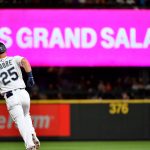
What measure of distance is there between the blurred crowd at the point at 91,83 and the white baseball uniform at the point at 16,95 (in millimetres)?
5203

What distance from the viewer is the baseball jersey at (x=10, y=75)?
32.5 ft

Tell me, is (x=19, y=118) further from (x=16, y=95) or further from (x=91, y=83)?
(x=91, y=83)

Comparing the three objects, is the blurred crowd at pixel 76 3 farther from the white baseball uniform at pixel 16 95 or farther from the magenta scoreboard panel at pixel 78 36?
the white baseball uniform at pixel 16 95

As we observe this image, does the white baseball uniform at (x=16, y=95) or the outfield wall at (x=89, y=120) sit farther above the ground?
the white baseball uniform at (x=16, y=95)

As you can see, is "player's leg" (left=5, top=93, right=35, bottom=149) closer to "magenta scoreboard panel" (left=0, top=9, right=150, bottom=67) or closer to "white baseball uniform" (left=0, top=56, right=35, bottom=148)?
"white baseball uniform" (left=0, top=56, right=35, bottom=148)

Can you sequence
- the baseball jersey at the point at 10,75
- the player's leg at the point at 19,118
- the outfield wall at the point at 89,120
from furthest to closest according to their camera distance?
the outfield wall at the point at 89,120
the baseball jersey at the point at 10,75
the player's leg at the point at 19,118

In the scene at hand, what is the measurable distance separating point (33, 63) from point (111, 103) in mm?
2268

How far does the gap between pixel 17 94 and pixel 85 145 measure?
4091mm

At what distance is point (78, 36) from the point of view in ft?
49.4

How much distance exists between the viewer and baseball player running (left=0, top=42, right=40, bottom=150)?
970cm

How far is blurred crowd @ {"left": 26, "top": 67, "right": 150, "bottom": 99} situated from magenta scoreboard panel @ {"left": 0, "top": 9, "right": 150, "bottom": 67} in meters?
0.76

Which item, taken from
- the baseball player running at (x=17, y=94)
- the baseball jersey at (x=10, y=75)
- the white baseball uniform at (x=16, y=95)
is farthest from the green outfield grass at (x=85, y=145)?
the baseball jersey at (x=10, y=75)

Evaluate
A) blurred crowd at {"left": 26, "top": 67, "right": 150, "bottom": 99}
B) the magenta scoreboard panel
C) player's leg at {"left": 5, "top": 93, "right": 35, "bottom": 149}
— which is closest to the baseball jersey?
player's leg at {"left": 5, "top": 93, "right": 35, "bottom": 149}

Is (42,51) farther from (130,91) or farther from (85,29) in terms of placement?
(130,91)
